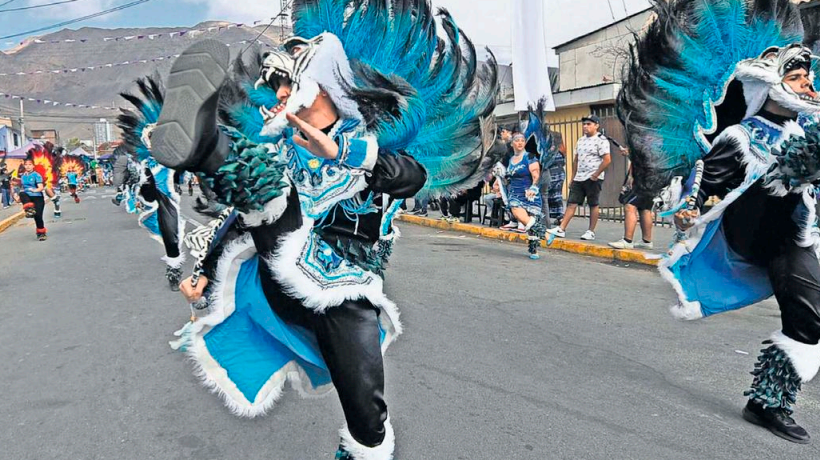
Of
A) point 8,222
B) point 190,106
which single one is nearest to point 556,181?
point 190,106

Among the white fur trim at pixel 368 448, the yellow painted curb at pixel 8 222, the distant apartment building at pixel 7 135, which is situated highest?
the white fur trim at pixel 368 448

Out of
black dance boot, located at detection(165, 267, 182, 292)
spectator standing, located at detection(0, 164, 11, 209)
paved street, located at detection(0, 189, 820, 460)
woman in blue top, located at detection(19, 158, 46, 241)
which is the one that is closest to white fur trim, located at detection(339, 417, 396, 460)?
paved street, located at detection(0, 189, 820, 460)

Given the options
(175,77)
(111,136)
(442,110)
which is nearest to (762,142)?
(442,110)

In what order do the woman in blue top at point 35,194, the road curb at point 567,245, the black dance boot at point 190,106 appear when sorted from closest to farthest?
1. the black dance boot at point 190,106
2. the road curb at point 567,245
3. the woman in blue top at point 35,194

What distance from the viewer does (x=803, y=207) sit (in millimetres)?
3158

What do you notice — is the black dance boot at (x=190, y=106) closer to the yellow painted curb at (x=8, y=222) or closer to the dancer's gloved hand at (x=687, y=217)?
the dancer's gloved hand at (x=687, y=217)

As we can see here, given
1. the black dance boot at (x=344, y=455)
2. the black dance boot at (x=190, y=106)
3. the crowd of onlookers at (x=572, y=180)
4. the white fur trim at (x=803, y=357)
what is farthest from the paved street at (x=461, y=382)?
the black dance boot at (x=190, y=106)

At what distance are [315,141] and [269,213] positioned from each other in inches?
11.4

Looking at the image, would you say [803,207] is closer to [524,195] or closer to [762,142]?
[762,142]

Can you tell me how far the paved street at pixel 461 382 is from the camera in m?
3.21

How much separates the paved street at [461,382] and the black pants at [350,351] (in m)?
1.03

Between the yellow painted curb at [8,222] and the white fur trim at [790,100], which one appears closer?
the white fur trim at [790,100]

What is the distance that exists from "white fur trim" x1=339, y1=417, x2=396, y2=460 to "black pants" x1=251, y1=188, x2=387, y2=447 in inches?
0.7

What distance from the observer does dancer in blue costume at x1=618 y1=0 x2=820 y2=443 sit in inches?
123
